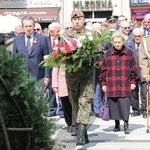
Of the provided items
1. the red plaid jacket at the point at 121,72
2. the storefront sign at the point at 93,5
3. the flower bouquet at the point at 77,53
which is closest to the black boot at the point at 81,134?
the flower bouquet at the point at 77,53

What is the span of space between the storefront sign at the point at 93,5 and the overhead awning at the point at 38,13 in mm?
1569

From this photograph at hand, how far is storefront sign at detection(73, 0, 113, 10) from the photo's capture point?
39.5 meters

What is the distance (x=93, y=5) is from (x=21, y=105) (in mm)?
36129

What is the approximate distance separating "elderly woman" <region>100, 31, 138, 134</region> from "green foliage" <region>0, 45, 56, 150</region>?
16.0ft

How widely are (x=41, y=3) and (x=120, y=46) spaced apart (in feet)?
106

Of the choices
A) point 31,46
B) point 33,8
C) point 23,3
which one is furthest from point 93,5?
Result: point 31,46

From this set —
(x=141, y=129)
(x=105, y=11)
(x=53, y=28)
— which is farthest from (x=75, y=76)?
(x=105, y=11)

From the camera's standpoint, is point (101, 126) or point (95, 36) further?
point (101, 126)

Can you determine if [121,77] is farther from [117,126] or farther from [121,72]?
[117,126]

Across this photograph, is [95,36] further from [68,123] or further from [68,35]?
[68,123]

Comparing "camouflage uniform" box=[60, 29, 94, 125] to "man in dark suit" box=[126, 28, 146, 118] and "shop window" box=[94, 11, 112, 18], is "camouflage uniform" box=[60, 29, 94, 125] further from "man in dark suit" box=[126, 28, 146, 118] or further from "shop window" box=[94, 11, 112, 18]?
"shop window" box=[94, 11, 112, 18]

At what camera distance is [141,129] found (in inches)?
376

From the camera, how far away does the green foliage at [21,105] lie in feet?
13.1

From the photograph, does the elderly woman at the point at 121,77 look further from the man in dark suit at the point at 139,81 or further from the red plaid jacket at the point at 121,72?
the man in dark suit at the point at 139,81
